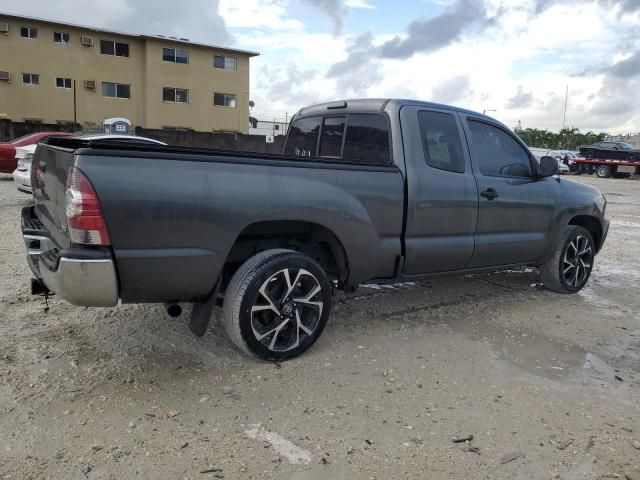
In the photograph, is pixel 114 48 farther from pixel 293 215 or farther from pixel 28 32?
pixel 293 215

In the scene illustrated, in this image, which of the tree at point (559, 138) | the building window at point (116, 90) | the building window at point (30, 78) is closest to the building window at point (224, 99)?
the building window at point (116, 90)

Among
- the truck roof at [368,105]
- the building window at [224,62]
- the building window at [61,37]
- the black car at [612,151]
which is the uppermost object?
the building window at [61,37]

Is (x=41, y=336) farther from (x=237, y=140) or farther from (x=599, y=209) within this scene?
(x=237, y=140)

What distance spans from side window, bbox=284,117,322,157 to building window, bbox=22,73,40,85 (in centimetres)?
3375

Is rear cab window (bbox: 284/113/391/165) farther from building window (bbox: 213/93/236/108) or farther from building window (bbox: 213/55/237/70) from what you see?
building window (bbox: 213/55/237/70)

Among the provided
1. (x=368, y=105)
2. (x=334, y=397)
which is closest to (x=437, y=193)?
(x=368, y=105)

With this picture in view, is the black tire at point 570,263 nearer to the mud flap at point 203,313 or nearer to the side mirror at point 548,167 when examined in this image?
the side mirror at point 548,167

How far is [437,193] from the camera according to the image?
4.57m

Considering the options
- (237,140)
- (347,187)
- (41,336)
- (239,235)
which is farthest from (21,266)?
(237,140)

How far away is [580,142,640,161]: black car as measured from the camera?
32.5m

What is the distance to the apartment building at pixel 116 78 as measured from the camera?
3338cm

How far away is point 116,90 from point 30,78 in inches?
197

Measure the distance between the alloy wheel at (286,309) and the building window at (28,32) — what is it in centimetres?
3631

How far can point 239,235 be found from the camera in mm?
3730
